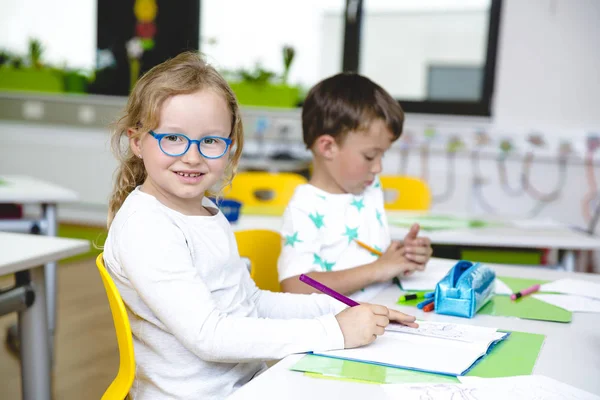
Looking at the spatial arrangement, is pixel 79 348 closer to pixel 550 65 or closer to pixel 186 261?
pixel 186 261

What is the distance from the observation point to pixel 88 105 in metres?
5.11

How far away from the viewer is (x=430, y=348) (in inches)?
37.6

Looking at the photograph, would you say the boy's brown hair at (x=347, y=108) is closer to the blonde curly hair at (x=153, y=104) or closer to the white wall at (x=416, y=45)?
the blonde curly hair at (x=153, y=104)

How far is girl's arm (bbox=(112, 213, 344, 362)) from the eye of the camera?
0.95 meters

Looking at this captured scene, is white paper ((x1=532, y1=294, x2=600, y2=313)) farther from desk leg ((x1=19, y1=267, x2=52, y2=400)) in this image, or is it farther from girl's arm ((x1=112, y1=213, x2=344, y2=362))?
desk leg ((x1=19, y1=267, x2=52, y2=400))

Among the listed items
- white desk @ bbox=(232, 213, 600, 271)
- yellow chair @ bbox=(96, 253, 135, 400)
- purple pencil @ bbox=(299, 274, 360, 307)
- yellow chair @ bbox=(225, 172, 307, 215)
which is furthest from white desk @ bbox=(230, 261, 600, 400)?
yellow chair @ bbox=(225, 172, 307, 215)

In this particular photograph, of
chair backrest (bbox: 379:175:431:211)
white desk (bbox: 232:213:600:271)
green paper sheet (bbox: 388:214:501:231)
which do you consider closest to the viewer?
white desk (bbox: 232:213:600:271)

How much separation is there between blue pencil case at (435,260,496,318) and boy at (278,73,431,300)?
27cm

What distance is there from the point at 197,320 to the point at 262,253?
2.00ft

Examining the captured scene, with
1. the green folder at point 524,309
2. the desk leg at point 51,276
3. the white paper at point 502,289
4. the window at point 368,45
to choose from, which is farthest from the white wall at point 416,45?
the green folder at point 524,309

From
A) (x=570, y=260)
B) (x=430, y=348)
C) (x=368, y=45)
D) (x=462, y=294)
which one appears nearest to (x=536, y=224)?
(x=570, y=260)

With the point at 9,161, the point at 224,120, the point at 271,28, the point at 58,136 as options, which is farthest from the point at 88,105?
the point at 224,120

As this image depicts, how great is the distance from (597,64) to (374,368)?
3574 millimetres

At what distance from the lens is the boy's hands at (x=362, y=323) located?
954 mm
